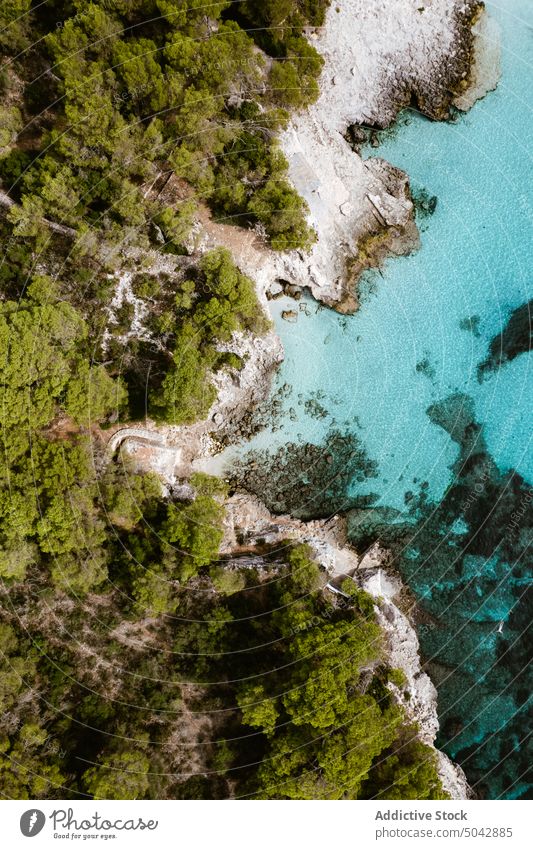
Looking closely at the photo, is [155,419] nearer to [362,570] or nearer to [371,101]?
[362,570]

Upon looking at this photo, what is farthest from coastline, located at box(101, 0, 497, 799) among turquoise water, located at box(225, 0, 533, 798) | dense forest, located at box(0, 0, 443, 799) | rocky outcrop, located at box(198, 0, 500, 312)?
dense forest, located at box(0, 0, 443, 799)

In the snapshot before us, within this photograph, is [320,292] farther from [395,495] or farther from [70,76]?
[70,76]

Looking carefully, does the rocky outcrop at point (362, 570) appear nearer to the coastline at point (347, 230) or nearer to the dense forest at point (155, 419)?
the coastline at point (347, 230)

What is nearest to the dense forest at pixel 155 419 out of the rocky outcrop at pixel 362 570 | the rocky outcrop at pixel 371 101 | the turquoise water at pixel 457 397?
the rocky outcrop at pixel 362 570

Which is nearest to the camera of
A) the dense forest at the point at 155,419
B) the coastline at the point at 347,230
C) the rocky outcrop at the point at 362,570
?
the dense forest at the point at 155,419

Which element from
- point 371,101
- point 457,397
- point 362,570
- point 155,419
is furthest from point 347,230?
point 362,570
